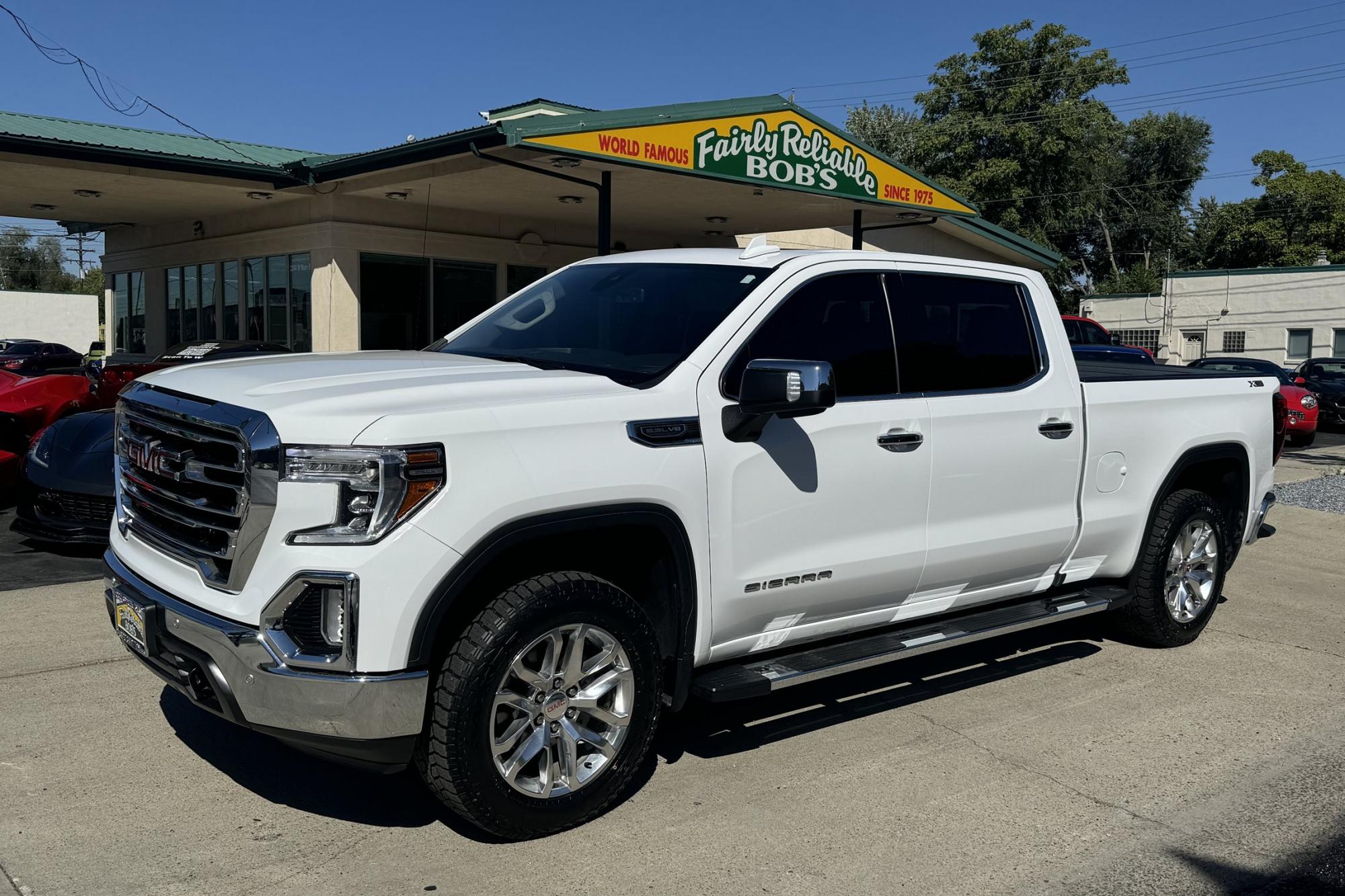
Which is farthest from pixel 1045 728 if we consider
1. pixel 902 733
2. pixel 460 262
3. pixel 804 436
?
pixel 460 262

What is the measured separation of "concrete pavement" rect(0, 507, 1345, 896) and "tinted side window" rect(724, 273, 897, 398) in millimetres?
1584

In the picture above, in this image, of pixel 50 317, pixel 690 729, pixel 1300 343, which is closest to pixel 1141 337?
pixel 1300 343

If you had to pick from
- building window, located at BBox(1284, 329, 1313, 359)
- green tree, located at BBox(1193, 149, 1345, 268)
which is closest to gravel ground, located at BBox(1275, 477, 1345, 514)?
building window, located at BBox(1284, 329, 1313, 359)

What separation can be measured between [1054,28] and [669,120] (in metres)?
44.1

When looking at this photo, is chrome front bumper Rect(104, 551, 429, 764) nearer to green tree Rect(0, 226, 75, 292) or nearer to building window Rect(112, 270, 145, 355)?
building window Rect(112, 270, 145, 355)

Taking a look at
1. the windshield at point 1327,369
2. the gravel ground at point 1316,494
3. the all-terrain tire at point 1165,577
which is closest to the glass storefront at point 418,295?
the gravel ground at point 1316,494

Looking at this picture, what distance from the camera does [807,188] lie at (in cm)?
1633

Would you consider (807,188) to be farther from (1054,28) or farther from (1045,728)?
(1054,28)

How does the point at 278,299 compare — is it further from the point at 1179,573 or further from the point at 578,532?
the point at 578,532

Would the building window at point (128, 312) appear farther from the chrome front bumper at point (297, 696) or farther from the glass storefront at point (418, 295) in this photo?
the chrome front bumper at point (297, 696)

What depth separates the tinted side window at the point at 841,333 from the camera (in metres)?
4.55

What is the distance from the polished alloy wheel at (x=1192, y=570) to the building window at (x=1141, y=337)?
4712 centimetres

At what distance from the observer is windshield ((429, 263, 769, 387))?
4480mm

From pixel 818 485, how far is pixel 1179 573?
303 centimetres
